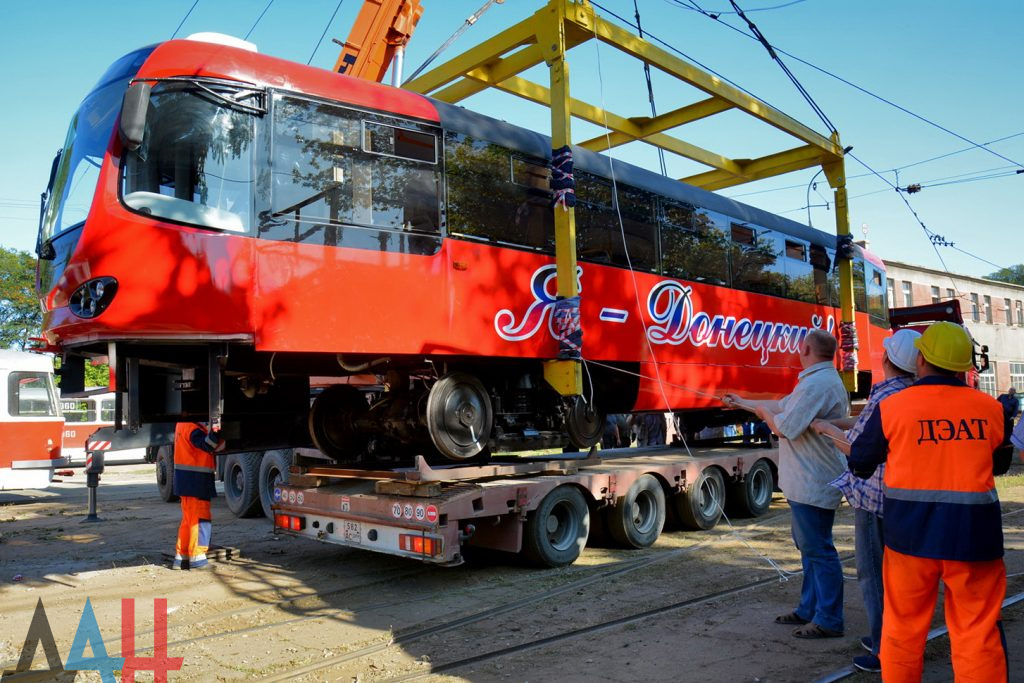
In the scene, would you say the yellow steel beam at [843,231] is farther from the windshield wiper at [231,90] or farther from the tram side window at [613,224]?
the windshield wiper at [231,90]

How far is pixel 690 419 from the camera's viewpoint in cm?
1236

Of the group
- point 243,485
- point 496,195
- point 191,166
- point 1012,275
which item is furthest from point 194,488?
point 1012,275

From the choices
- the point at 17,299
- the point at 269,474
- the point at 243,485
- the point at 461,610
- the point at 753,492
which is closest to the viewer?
the point at 461,610

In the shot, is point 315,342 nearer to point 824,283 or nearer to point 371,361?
point 371,361

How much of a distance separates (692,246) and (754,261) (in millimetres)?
1608

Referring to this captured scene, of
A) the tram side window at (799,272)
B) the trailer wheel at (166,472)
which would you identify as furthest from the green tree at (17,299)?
the tram side window at (799,272)

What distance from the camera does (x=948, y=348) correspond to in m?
3.56

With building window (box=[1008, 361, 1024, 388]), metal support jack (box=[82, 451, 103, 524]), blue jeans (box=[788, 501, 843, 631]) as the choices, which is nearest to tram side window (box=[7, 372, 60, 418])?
metal support jack (box=[82, 451, 103, 524])

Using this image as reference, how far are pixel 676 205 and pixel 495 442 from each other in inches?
157

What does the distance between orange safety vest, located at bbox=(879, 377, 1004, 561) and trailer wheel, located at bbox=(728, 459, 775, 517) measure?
706 centimetres

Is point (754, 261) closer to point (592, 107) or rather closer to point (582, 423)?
point (592, 107)

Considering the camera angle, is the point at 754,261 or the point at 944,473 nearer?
the point at 944,473

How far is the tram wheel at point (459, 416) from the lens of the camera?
23.1ft

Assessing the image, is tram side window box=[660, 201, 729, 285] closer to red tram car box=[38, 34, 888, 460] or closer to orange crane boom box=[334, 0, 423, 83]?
red tram car box=[38, 34, 888, 460]
